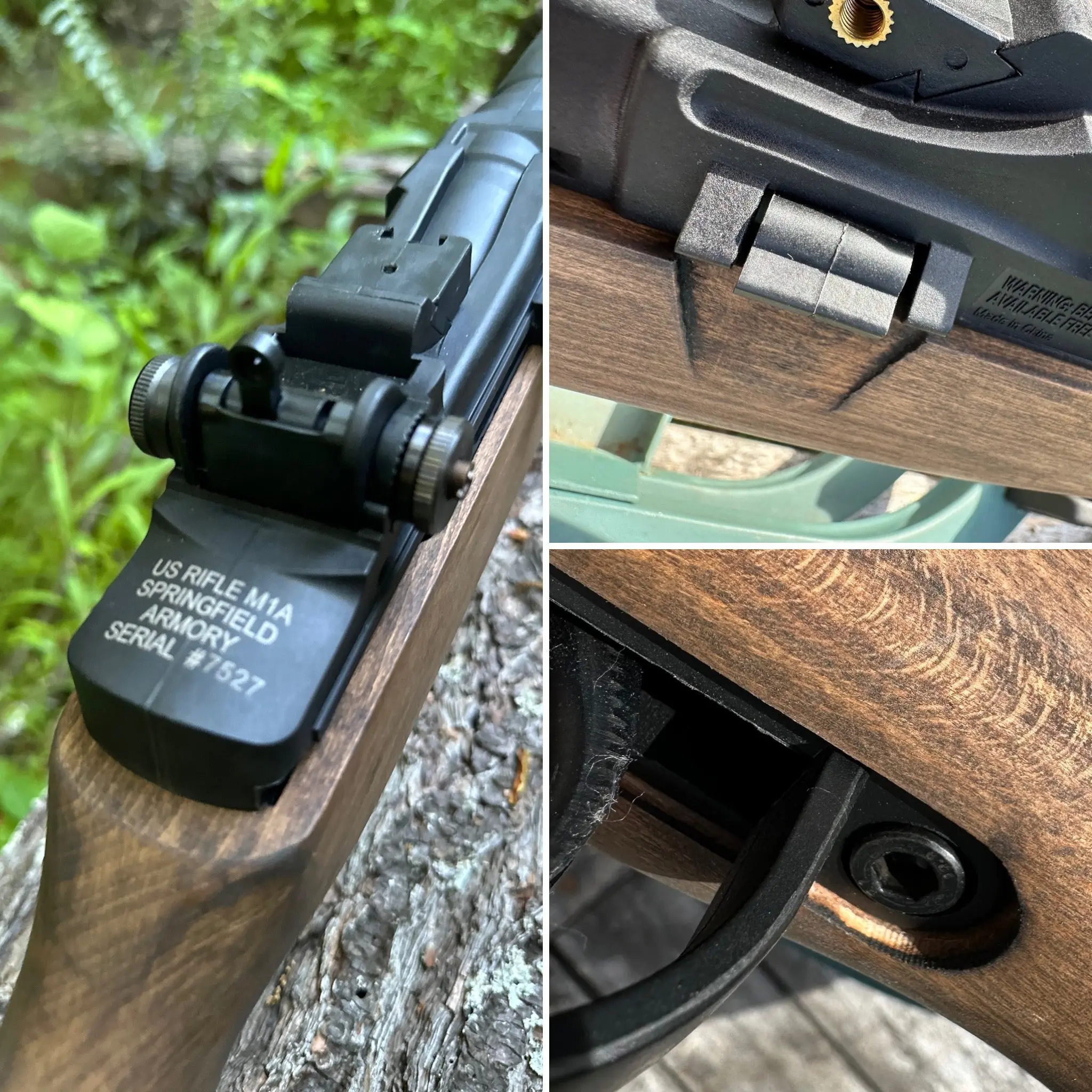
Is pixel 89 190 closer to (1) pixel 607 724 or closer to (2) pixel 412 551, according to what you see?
(2) pixel 412 551

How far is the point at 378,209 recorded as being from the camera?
178cm

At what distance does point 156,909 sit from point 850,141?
48cm

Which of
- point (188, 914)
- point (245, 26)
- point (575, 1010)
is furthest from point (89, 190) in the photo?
point (575, 1010)

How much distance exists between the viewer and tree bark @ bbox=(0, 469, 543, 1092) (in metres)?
0.67

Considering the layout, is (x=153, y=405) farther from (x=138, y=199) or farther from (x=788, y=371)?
(x=138, y=199)

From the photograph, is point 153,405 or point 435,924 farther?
point 435,924

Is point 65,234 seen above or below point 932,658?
below

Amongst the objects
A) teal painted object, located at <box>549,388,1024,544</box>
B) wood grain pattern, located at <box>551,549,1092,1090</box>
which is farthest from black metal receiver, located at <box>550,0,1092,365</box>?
teal painted object, located at <box>549,388,1024,544</box>

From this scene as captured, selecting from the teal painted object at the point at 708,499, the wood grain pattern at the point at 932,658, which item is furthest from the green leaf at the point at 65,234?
the wood grain pattern at the point at 932,658

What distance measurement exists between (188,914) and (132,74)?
6.11 feet

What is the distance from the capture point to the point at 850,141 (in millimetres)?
440

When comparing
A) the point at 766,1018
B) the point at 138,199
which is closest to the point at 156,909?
the point at 766,1018

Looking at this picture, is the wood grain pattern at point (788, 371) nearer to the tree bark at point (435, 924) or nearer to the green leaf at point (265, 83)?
the tree bark at point (435, 924)

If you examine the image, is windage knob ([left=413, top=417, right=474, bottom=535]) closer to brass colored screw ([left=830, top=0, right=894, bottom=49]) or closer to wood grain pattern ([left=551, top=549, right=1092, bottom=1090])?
wood grain pattern ([left=551, top=549, right=1092, bottom=1090])
